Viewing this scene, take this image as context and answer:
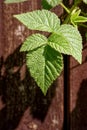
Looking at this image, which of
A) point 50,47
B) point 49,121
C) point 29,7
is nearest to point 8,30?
point 29,7

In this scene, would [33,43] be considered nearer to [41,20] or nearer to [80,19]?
[41,20]

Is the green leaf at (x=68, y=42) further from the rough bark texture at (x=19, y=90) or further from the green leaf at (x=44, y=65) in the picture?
the rough bark texture at (x=19, y=90)

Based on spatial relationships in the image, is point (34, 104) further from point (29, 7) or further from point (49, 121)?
point (29, 7)

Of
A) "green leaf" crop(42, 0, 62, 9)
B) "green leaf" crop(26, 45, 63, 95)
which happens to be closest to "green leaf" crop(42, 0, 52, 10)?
"green leaf" crop(42, 0, 62, 9)

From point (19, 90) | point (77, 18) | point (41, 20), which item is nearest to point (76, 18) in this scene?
point (77, 18)

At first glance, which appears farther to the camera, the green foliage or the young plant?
the green foliage

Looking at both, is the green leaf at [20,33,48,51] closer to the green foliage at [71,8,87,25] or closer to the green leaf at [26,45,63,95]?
the green leaf at [26,45,63,95]

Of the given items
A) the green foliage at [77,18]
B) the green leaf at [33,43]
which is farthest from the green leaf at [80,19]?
the green leaf at [33,43]
